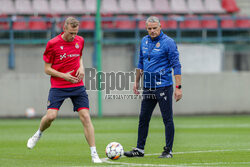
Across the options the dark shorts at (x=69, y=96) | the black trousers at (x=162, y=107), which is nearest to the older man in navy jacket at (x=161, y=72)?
the black trousers at (x=162, y=107)

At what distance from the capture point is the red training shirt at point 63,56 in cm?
807

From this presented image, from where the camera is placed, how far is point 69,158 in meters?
8.54

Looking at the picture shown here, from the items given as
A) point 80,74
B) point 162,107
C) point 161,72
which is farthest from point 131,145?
point 80,74

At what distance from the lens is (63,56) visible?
812 cm

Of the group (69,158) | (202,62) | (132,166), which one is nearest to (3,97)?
(202,62)

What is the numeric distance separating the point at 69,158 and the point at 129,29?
14747mm

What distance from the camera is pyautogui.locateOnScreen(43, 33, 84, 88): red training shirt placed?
8.07 m

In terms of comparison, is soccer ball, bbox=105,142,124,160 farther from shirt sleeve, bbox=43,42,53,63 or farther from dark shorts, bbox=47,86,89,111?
shirt sleeve, bbox=43,42,53,63

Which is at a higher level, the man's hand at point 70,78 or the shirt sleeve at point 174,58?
the shirt sleeve at point 174,58

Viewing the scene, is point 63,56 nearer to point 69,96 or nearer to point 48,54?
point 48,54

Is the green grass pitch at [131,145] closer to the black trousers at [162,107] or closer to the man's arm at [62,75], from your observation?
the black trousers at [162,107]

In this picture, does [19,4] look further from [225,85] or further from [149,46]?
[149,46]

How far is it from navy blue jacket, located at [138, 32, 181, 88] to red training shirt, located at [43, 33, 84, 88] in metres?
1.09

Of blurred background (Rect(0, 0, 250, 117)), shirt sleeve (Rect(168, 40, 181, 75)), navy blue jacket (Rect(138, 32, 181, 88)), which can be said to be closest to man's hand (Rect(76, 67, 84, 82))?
navy blue jacket (Rect(138, 32, 181, 88))
